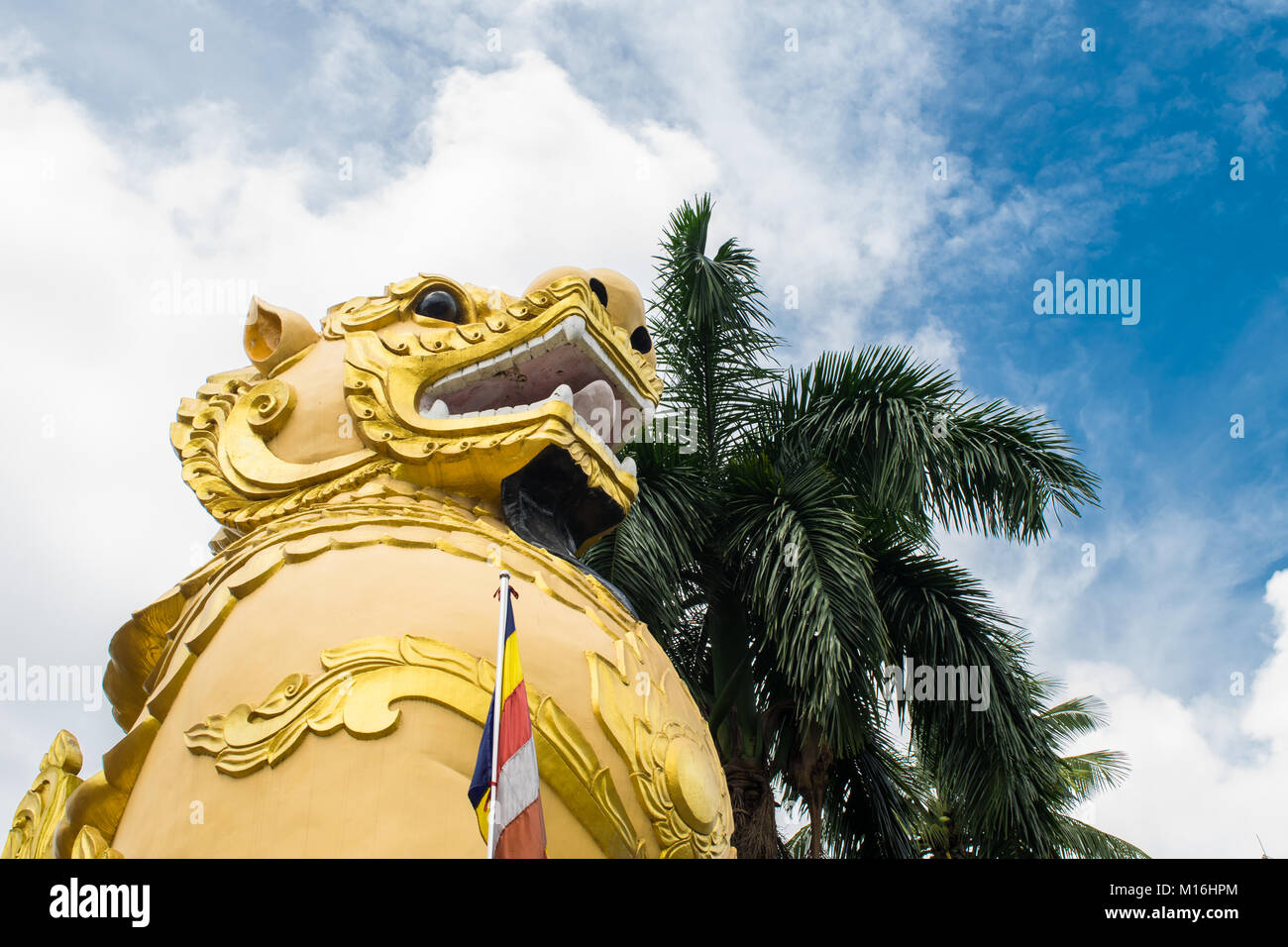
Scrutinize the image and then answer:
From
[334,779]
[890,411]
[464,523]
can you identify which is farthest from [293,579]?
[890,411]

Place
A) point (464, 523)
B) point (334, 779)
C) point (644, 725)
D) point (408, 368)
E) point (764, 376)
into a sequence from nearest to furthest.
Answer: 1. point (334, 779)
2. point (644, 725)
3. point (464, 523)
4. point (408, 368)
5. point (764, 376)

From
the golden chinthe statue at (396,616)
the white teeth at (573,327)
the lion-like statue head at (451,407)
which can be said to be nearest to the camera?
the golden chinthe statue at (396,616)

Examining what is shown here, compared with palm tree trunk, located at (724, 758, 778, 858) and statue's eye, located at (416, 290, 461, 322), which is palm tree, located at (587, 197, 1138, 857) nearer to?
palm tree trunk, located at (724, 758, 778, 858)

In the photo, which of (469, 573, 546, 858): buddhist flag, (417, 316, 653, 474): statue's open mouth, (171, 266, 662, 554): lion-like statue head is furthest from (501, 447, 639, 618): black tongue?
(469, 573, 546, 858): buddhist flag

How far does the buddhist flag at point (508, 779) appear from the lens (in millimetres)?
2785

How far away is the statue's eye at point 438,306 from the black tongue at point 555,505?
853 mm

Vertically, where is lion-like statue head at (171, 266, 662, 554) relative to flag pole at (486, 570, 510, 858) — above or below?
above

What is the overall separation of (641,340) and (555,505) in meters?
0.86

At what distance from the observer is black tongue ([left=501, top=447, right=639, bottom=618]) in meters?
4.51

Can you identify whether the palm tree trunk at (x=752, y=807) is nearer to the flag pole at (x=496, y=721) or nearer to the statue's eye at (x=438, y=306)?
the statue's eye at (x=438, y=306)

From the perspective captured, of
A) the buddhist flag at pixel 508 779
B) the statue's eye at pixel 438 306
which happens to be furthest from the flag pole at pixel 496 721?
the statue's eye at pixel 438 306
